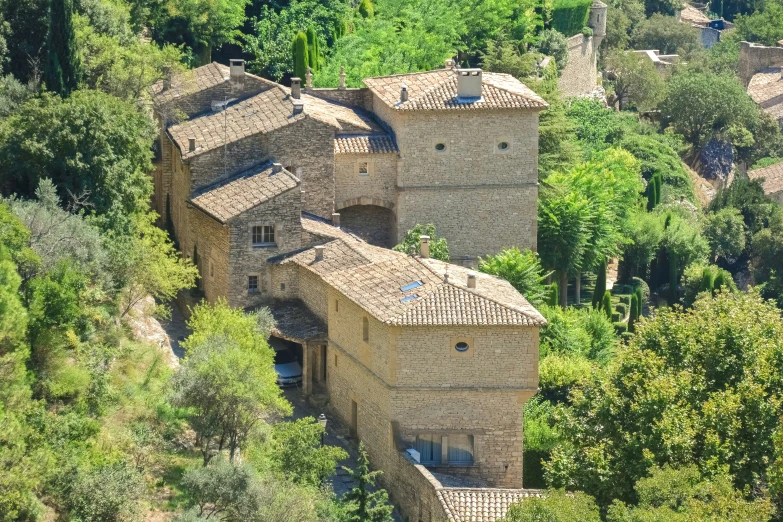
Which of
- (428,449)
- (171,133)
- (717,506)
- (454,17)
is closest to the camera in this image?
(717,506)

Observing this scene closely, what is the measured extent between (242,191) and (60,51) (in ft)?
22.9

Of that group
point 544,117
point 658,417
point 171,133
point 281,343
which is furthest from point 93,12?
point 658,417

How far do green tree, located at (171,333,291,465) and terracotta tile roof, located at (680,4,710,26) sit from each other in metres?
97.7

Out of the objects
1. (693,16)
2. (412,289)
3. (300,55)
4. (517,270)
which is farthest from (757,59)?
(412,289)

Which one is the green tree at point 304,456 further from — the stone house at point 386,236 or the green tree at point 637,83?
the green tree at point 637,83

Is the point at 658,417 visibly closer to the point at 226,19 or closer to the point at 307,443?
the point at 307,443

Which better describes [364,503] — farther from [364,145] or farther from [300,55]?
[300,55]

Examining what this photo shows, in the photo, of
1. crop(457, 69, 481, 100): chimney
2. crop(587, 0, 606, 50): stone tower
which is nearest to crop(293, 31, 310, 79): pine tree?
crop(457, 69, 481, 100): chimney

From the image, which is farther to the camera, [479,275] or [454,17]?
[454,17]

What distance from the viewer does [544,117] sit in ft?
222

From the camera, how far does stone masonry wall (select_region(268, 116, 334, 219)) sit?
54.9m

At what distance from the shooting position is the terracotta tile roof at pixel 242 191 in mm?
52312

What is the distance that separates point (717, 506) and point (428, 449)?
35.0 feet

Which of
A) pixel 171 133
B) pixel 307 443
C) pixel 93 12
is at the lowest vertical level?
pixel 307 443
